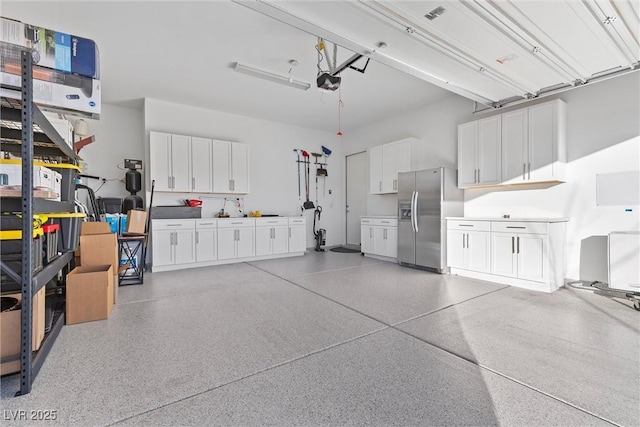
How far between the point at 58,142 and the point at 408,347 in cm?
300

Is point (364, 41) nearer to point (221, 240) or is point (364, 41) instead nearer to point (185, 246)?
point (221, 240)

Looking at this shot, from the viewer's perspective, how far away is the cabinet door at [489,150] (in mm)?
4230

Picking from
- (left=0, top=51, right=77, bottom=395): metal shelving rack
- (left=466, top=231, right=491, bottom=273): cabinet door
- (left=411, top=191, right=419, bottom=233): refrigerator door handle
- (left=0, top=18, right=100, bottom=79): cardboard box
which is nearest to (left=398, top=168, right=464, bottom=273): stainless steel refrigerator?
(left=411, top=191, right=419, bottom=233): refrigerator door handle

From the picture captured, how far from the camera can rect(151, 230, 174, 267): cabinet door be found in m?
4.71

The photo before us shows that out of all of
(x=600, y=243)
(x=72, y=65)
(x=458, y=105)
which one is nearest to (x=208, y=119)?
(x=72, y=65)

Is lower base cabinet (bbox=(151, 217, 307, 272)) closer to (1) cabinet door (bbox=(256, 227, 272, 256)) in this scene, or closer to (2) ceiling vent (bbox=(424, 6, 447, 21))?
(1) cabinet door (bbox=(256, 227, 272, 256))

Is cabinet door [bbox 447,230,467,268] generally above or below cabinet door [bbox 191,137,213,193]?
below

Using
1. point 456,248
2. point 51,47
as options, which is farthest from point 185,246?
point 456,248

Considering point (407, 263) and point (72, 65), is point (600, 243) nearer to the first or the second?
point (407, 263)

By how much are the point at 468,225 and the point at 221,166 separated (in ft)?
15.2

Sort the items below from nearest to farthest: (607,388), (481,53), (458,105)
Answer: (607,388) → (481,53) → (458,105)

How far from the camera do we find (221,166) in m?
5.63

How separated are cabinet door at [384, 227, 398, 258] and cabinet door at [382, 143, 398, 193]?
0.90 metres

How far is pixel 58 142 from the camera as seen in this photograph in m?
Result: 2.06
